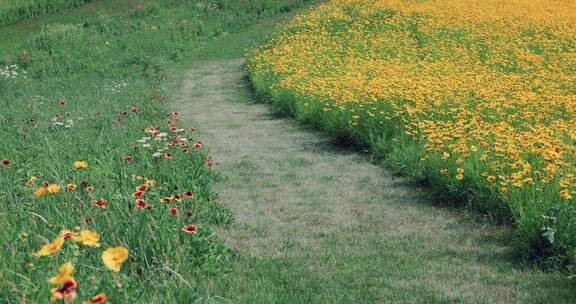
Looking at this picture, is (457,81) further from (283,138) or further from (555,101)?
(283,138)

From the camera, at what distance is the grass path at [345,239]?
427cm

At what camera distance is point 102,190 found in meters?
5.24

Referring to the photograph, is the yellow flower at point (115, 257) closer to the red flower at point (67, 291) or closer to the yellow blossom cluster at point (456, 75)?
the red flower at point (67, 291)

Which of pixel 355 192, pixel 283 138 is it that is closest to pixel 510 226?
pixel 355 192

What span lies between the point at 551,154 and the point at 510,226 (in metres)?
0.73

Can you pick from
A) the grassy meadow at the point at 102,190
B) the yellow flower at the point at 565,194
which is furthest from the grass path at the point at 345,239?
the yellow flower at the point at 565,194

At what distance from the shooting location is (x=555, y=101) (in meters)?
8.90

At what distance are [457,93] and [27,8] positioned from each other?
70.9ft

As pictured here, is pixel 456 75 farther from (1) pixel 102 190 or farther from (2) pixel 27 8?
(2) pixel 27 8

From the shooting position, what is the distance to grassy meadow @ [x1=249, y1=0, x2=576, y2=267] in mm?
5633

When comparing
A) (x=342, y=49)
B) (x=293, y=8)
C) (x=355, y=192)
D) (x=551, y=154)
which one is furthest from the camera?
(x=293, y=8)

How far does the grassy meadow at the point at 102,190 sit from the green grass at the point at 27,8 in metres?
9.04

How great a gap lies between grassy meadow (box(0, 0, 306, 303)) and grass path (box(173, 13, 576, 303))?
1.11 ft

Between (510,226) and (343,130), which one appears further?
(343,130)
